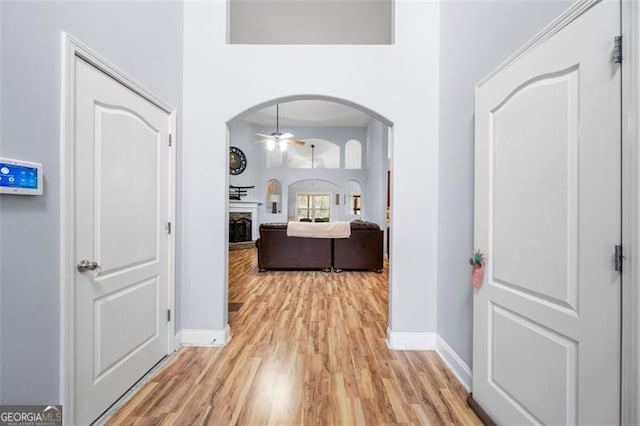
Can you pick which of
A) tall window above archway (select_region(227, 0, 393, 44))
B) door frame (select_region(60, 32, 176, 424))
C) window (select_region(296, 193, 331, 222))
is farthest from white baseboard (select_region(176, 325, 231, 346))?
window (select_region(296, 193, 331, 222))

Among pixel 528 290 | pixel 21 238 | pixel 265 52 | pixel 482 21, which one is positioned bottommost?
pixel 528 290

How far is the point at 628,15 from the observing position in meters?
0.89

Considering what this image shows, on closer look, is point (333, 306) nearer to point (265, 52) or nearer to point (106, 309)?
point (106, 309)

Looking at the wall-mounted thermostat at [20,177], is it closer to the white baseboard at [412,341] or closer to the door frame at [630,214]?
the door frame at [630,214]

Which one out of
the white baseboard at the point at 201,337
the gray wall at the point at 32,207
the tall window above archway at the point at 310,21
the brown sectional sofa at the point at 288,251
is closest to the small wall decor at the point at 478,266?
the white baseboard at the point at 201,337

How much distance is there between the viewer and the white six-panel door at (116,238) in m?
1.43

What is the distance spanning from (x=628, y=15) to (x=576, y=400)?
1.35 meters

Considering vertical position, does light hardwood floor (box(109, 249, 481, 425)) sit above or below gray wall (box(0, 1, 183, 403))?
below

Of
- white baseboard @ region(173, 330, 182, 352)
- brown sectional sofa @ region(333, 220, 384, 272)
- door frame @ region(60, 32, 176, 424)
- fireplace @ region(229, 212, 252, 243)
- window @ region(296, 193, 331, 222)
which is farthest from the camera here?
window @ region(296, 193, 331, 222)

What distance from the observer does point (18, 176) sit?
Answer: 112 centimetres

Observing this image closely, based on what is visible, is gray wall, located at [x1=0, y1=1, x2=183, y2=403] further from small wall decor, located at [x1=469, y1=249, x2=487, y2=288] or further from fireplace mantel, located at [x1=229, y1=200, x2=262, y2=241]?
fireplace mantel, located at [x1=229, y1=200, x2=262, y2=241]

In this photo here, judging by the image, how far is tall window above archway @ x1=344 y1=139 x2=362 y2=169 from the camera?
9.74m

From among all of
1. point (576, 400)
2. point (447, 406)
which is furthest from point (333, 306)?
point (576, 400)

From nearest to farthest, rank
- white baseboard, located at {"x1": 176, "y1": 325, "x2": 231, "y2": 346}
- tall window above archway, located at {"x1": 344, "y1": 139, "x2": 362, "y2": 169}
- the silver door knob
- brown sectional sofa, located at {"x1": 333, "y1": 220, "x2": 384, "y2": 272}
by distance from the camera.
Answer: the silver door knob
white baseboard, located at {"x1": 176, "y1": 325, "x2": 231, "y2": 346}
brown sectional sofa, located at {"x1": 333, "y1": 220, "x2": 384, "y2": 272}
tall window above archway, located at {"x1": 344, "y1": 139, "x2": 362, "y2": 169}
